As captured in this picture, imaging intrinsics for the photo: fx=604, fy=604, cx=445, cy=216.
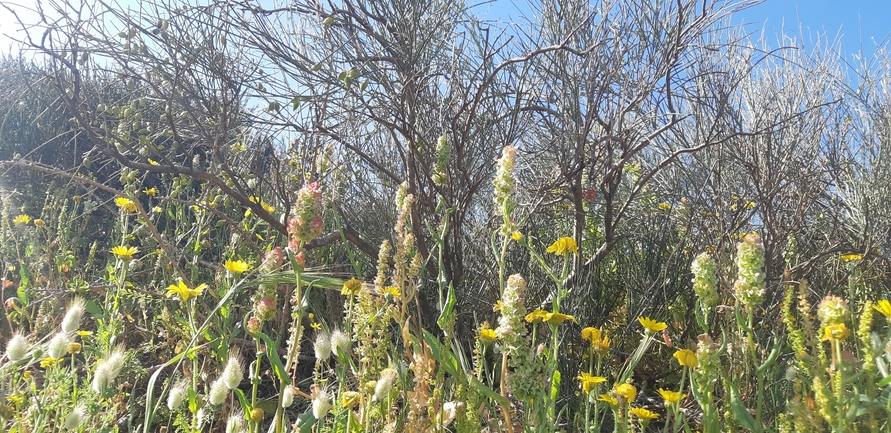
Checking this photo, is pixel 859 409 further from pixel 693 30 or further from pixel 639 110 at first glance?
pixel 693 30

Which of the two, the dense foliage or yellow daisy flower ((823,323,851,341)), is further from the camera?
the dense foliage

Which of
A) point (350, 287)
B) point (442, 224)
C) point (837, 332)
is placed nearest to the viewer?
point (837, 332)

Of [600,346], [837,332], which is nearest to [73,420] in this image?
[600,346]

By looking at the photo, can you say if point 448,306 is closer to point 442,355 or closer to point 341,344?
point 442,355

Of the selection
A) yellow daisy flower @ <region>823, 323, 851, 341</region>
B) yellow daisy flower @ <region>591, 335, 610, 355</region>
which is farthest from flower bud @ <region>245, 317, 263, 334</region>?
yellow daisy flower @ <region>823, 323, 851, 341</region>

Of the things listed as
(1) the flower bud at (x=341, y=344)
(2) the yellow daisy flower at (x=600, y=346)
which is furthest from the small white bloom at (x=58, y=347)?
(2) the yellow daisy flower at (x=600, y=346)

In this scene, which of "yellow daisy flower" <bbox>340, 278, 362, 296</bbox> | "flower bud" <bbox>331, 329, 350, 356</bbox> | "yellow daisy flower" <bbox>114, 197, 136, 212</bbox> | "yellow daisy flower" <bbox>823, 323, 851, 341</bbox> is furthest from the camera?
"yellow daisy flower" <bbox>114, 197, 136, 212</bbox>

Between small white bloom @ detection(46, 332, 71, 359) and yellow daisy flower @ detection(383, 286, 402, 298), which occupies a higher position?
yellow daisy flower @ detection(383, 286, 402, 298)

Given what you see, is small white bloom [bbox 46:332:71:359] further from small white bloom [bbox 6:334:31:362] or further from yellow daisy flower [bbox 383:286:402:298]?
yellow daisy flower [bbox 383:286:402:298]

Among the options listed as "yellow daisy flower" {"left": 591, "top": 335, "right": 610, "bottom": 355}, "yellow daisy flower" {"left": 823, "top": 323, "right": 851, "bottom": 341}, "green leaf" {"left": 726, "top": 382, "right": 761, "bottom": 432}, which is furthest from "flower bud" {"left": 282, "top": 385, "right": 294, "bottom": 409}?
"yellow daisy flower" {"left": 823, "top": 323, "right": 851, "bottom": 341}

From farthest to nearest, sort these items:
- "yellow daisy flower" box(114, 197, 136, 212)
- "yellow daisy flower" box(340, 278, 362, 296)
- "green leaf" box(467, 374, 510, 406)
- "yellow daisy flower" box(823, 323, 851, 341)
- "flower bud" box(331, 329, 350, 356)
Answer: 1. "yellow daisy flower" box(114, 197, 136, 212)
2. "yellow daisy flower" box(340, 278, 362, 296)
3. "flower bud" box(331, 329, 350, 356)
4. "green leaf" box(467, 374, 510, 406)
5. "yellow daisy flower" box(823, 323, 851, 341)

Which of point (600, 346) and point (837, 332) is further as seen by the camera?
point (600, 346)

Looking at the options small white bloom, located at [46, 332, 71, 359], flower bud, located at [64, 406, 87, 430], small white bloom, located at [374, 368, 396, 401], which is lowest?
flower bud, located at [64, 406, 87, 430]

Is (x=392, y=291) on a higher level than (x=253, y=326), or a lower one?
higher
